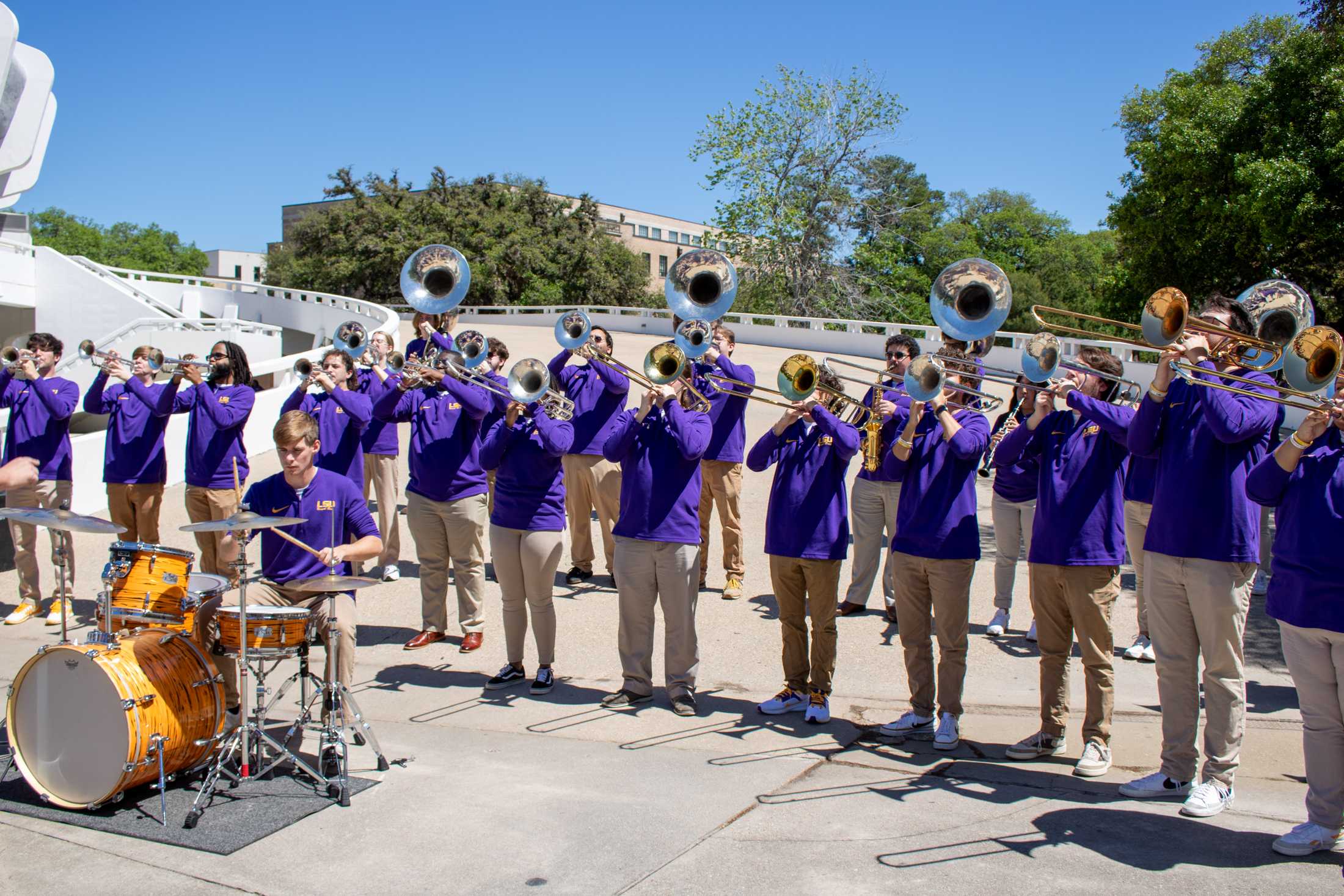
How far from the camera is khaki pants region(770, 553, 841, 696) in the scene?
6.26 metres

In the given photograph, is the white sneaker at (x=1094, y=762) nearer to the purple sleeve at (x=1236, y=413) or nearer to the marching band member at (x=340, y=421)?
the purple sleeve at (x=1236, y=413)

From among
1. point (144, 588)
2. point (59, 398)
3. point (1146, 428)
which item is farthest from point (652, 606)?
point (59, 398)

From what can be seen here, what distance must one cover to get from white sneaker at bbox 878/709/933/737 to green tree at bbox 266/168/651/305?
153 ft

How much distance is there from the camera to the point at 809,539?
624 centimetres

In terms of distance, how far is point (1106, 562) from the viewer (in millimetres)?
5496

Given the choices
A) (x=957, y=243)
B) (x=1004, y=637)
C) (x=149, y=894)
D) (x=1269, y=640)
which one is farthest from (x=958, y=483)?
(x=957, y=243)

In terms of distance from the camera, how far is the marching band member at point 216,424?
8.29m

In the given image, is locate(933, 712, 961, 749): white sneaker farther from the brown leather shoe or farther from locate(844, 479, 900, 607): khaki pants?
the brown leather shoe

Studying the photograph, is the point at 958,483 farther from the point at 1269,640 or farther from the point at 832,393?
the point at 1269,640

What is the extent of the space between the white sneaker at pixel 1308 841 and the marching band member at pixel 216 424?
7.30 meters

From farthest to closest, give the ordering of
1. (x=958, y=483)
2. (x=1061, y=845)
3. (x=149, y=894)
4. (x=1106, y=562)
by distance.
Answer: (x=958, y=483) < (x=1106, y=562) < (x=1061, y=845) < (x=149, y=894)

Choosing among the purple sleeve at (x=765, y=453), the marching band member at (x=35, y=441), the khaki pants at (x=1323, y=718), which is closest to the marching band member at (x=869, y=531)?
the purple sleeve at (x=765, y=453)

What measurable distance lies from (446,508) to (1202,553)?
16.8 feet

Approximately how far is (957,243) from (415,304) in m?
70.5
